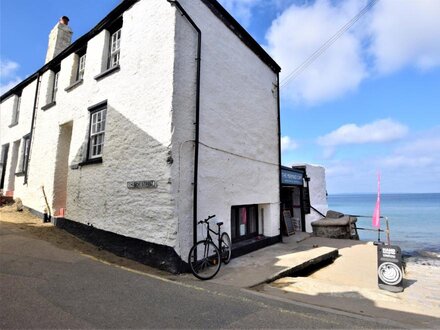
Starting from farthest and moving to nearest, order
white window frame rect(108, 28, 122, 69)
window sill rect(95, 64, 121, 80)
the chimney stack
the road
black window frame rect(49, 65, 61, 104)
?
1. the chimney stack
2. black window frame rect(49, 65, 61, 104)
3. white window frame rect(108, 28, 122, 69)
4. window sill rect(95, 64, 121, 80)
5. the road

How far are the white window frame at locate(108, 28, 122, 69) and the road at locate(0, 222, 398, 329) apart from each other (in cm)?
676

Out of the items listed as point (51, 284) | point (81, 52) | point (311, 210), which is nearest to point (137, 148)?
point (51, 284)

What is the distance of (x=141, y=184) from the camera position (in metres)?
7.54

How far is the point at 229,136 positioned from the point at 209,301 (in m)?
5.59

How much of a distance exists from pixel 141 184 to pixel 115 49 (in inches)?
213

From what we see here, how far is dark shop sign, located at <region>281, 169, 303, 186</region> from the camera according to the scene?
13.5 meters

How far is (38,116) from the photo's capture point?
13.7m

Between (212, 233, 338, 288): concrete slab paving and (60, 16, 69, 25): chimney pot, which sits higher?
(60, 16, 69, 25): chimney pot

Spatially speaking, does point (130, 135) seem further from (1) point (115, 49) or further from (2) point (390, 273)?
(2) point (390, 273)

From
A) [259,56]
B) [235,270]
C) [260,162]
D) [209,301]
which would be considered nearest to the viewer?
[209,301]

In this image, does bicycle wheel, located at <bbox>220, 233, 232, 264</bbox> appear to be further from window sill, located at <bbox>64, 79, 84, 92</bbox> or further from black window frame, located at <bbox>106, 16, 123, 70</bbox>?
window sill, located at <bbox>64, 79, 84, 92</bbox>

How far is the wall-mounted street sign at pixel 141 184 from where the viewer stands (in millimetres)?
7250

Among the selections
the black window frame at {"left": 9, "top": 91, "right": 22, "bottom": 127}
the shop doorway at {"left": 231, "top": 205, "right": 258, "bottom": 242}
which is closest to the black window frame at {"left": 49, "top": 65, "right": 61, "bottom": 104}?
the black window frame at {"left": 9, "top": 91, "right": 22, "bottom": 127}

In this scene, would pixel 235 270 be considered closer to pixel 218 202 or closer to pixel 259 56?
pixel 218 202
